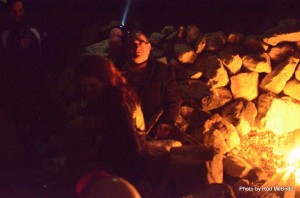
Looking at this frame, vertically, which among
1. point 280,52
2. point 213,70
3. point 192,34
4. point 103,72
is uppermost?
point 103,72

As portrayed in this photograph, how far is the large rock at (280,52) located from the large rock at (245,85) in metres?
0.36

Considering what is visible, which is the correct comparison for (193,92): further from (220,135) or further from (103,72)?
(103,72)

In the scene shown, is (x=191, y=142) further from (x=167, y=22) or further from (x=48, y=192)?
(x=167, y=22)

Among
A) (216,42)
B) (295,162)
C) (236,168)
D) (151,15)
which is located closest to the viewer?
(236,168)

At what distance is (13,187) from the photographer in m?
4.32

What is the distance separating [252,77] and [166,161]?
2.21 metres

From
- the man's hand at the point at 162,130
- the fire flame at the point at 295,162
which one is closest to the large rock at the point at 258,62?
the fire flame at the point at 295,162

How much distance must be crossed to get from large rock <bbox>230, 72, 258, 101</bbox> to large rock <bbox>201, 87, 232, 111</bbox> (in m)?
0.12

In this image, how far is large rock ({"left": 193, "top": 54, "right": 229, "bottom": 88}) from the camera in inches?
203

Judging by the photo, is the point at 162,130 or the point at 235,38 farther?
the point at 235,38

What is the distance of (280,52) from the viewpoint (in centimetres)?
509

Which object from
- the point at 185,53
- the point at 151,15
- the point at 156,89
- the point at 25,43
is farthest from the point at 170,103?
the point at 151,15

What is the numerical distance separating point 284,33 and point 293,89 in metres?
0.81

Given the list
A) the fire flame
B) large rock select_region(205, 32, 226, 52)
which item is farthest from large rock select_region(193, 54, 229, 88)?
the fire flame
